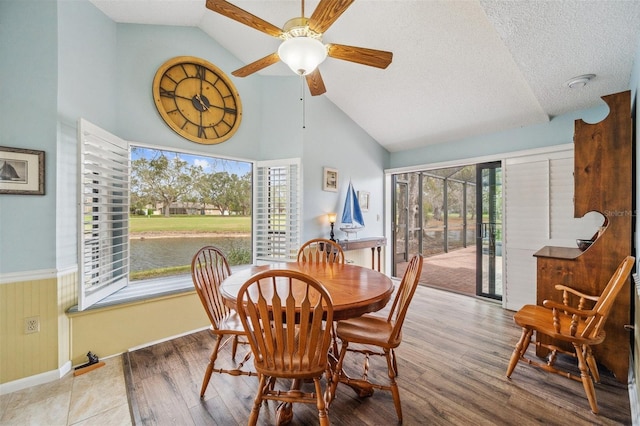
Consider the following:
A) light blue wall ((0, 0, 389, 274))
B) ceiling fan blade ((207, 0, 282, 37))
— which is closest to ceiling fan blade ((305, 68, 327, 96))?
ceiling fan blade ((207, 0, 282, 37))

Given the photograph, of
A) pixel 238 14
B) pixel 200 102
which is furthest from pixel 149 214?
pixel 238 14

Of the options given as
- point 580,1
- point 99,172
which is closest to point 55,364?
point 99,172

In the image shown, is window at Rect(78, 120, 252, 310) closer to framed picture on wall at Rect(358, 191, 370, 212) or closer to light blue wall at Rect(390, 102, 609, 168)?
framed picture on wall at Rect(358, 191, 370, 212)

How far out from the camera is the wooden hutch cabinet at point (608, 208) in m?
1.93

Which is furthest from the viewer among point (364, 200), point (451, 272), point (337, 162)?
point (451, 272)

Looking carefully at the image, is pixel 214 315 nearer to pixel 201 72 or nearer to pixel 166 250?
pixel 166 250

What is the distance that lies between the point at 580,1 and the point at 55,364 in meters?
4.37

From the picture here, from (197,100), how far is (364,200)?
2.77m

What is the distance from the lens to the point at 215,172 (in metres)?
3.31

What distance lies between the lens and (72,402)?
1747mm

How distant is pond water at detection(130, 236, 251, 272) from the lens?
2824mm

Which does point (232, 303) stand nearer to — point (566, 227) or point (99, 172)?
point (99, 172)

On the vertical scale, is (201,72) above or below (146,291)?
above

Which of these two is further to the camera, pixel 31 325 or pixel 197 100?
pixel 197 100
